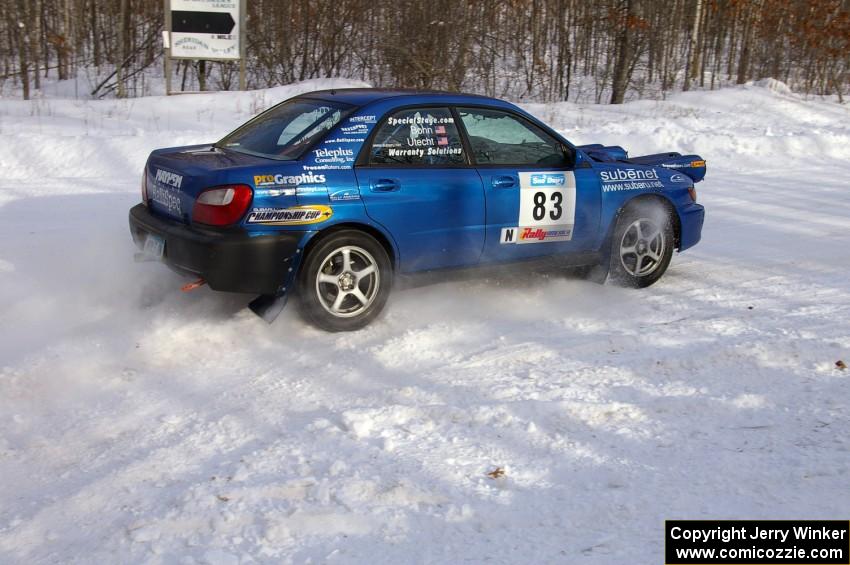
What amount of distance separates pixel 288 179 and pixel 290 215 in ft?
0.73

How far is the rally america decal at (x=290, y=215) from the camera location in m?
5.09

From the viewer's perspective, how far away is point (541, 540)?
3.20 metres

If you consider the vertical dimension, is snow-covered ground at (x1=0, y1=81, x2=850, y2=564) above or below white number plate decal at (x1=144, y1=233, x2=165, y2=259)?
below

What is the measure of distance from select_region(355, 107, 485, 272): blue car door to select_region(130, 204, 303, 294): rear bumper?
2.13 feet

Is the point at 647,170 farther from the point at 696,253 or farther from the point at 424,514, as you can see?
the point at 424,514

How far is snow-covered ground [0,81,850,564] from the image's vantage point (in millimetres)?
3275

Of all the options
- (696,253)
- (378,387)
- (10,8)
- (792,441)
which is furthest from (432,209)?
(10,8)

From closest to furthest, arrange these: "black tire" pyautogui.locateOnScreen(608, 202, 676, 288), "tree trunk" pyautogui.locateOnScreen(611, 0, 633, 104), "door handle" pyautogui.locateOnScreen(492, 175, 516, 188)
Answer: "door handle" pyautogui.locateOnScreen(492, 175, 516, 188)
"black tire" pyautogui.locateOnScreen(608, 202, 676, 288)
"tree trunk" pyautogui.locateOnScreen(611, 0, 633, 104)

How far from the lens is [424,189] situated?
561 cm

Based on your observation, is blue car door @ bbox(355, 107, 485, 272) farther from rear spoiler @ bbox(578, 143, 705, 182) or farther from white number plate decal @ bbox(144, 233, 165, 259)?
rear spoiler @ bbox(578, 143, 705, 182)

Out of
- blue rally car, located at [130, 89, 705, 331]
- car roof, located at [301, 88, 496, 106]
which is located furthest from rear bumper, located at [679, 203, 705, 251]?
car roof, located at [301, 88, 496, 106]

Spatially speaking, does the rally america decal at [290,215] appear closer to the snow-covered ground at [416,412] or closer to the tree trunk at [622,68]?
the snow-covered ground at [416,412]

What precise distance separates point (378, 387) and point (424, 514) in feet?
4.58

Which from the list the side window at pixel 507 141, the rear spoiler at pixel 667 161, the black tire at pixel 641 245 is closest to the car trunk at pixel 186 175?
the side window at pixel 507 141
